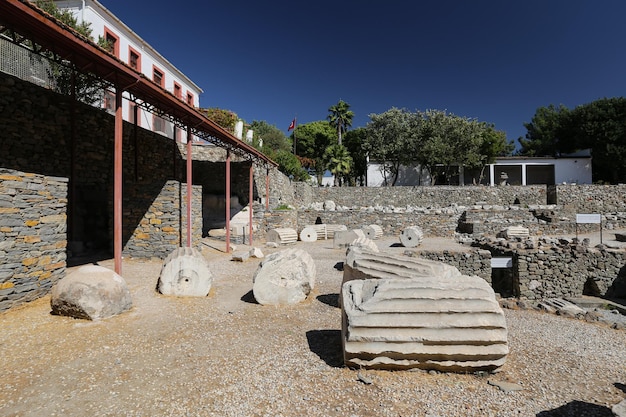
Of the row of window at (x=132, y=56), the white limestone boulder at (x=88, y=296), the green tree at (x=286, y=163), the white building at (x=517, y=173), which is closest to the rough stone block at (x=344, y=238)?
the row of window at (x=132, y=56)

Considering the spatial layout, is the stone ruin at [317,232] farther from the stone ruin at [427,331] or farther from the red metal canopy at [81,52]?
the stone ruin at [427,331]

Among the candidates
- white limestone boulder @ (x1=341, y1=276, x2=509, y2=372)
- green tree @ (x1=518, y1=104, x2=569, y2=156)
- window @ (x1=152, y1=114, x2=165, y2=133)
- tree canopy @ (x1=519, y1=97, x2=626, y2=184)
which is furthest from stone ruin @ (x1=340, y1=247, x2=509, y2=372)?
green tree @ (x1=518, y1=104, x2=569, y2=156)

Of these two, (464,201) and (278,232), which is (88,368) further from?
(464,201)

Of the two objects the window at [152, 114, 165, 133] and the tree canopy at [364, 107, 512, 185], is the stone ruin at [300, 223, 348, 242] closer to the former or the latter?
the window at [152, 114, 165, 133]

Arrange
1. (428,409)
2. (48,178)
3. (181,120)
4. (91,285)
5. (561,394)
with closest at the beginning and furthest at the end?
(428,409) → (561,394) → (91,285) → (48,178) → (181,120)

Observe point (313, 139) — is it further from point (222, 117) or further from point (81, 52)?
point (81, 52)

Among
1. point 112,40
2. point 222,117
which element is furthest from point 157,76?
point 222,117

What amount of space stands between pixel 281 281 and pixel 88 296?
11.0 ft

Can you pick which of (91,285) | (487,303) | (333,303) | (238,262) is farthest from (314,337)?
(238,262)

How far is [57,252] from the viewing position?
A: 632cm

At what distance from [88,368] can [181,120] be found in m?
8.95

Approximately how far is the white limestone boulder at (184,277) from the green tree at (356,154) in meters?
36.1

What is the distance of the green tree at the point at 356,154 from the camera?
1660 inches

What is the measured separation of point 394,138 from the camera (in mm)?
34000
